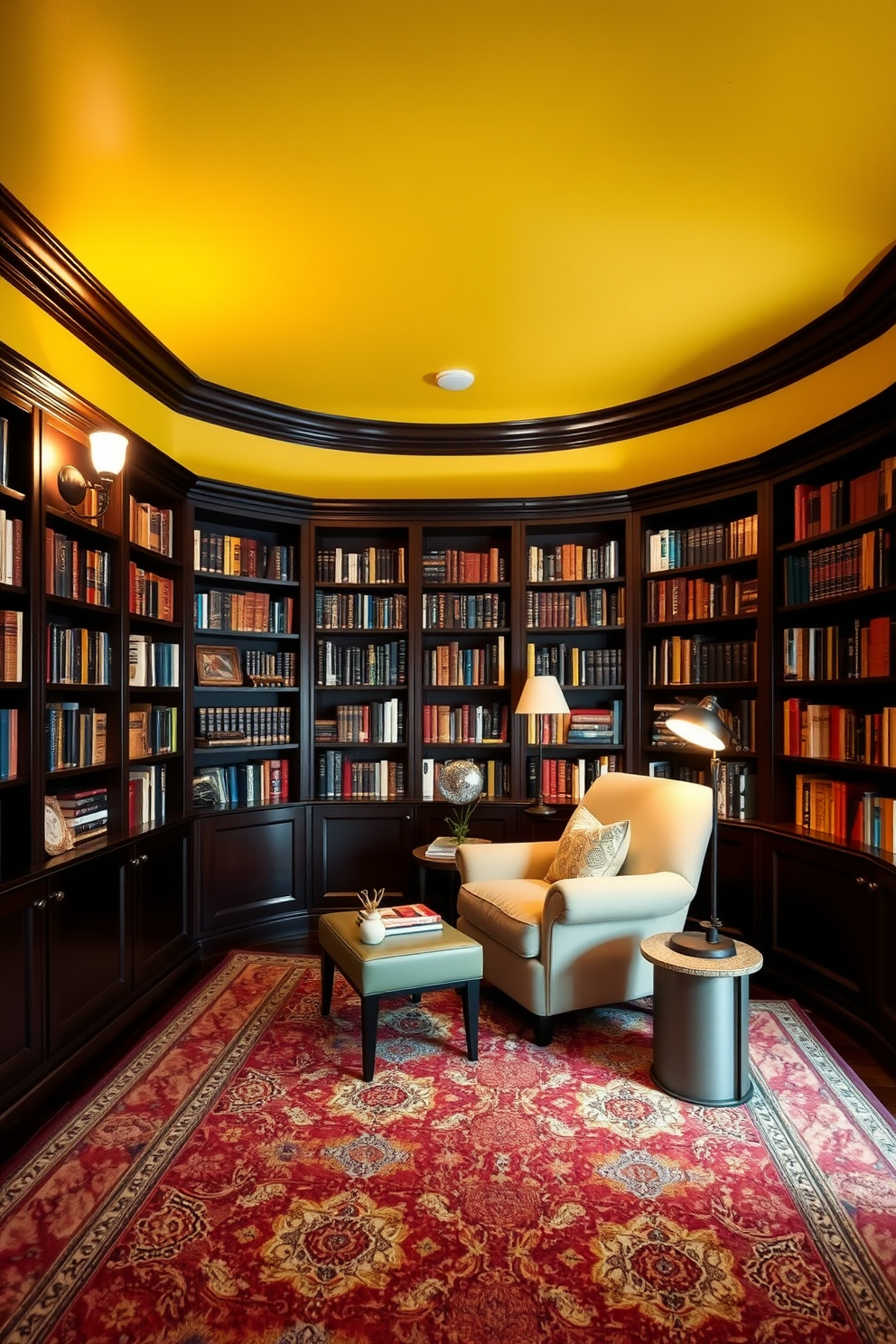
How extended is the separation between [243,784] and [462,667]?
145 centimetres

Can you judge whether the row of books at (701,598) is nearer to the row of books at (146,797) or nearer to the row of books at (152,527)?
the row of books at (152,527)

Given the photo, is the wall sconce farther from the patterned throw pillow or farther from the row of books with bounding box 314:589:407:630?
the patterned throw pillow

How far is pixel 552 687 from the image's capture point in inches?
167

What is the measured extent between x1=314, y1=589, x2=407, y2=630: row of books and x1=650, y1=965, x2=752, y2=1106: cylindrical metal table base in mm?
2646

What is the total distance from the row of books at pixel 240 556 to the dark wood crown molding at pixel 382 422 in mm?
672

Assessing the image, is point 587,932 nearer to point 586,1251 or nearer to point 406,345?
point 586,1251

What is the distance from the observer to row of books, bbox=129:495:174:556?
3521mm

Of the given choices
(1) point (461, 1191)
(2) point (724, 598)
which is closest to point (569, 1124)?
(1) point (461, 1191)

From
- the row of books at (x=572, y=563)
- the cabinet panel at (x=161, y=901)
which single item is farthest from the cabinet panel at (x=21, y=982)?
the row of books at (x=572, y=563)

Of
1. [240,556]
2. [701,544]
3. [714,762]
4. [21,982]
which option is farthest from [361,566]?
[21,982]

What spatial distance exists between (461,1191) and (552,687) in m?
2.56

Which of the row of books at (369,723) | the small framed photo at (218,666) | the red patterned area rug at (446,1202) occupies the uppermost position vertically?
the small framed photo at (218,666)

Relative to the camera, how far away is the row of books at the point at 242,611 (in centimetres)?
421

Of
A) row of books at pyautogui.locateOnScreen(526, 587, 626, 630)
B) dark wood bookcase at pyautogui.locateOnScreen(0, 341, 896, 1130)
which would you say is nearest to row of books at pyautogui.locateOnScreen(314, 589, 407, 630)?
dark wood bookcase at pyautogui.locateOnScreen(0, 341, 896, 1130)
